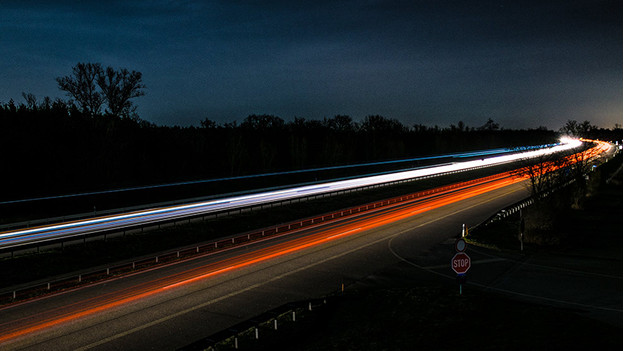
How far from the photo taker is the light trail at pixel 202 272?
14.0 metres

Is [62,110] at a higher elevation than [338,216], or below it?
higher

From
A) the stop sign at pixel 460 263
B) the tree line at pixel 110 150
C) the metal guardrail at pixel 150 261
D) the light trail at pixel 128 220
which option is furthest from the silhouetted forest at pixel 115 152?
the stop sign at pixel 460 263

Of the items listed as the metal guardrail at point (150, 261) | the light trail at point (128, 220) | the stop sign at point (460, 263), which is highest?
the stop sign at point (460, 263)

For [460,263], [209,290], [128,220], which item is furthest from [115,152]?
[460,263]

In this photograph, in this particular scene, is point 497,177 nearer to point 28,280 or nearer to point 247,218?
point 247,218

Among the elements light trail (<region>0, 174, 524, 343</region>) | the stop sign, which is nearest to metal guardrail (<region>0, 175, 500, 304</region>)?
light trail (<region>0, 174, 524, 343</region>)

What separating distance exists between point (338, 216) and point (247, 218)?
714 centimetres

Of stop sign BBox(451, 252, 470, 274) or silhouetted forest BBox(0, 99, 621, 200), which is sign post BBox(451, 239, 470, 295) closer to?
stop sign BBox(451, 252, 470, 274)

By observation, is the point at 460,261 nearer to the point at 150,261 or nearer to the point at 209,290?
the point at 209,290

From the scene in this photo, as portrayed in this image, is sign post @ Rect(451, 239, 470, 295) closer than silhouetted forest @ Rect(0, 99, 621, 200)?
Yes

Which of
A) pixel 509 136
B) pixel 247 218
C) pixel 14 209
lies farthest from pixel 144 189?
pixel 509 136

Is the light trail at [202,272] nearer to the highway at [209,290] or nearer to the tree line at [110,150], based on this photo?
the highway at [209,290]

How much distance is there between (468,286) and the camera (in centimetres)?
1714

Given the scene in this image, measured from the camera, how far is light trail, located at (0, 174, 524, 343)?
1403cm
